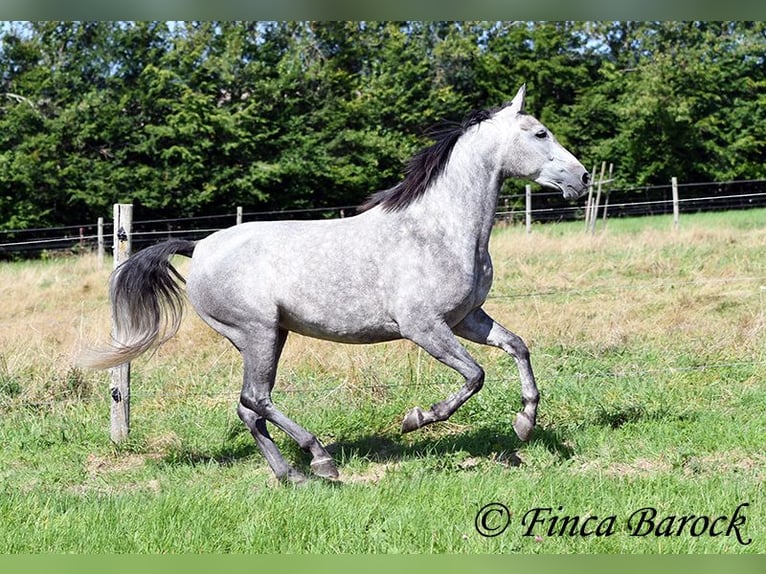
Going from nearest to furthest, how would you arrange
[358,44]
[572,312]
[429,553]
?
1. [429,553]
2. [572,312]
3. [358,44]

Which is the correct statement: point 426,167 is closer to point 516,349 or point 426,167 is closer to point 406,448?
point 516,349

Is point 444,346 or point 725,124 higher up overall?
point 725,124

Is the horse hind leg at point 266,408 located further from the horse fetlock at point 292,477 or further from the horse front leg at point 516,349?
the horse front leg at point 516,349

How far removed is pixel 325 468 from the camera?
5461 millimetres

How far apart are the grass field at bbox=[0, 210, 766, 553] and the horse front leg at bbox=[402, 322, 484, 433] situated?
387mm

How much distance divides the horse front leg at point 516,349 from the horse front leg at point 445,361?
1.01ft

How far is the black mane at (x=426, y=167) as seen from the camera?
221 inches

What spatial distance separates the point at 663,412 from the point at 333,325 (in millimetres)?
2676

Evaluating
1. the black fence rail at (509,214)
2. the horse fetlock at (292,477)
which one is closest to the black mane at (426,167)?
the horse fetlock at (292,477)

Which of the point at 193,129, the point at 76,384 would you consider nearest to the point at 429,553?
the point at 76,384

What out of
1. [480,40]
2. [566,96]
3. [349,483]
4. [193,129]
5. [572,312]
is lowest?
[349,483]

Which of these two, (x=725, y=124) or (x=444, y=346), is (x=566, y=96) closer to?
(x=725, y=124)

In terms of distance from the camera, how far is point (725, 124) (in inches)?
1309

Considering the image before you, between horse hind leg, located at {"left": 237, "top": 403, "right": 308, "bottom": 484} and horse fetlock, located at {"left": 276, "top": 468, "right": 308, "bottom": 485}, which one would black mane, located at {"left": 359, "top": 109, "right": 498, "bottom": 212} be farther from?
horse fetlock, located at {"left": 276, "top": 468, "right": 308, "bottom": 485}
